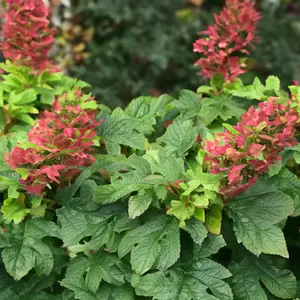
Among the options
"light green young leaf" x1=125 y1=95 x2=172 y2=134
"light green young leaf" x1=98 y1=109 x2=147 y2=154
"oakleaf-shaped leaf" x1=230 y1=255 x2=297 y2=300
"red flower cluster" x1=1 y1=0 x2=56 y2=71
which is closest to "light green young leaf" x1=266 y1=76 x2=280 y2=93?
"light green young leaf" x1=125 y1=95 x2=172 y2=134

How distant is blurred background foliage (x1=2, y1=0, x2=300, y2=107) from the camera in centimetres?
402

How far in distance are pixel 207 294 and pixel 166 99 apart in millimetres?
582

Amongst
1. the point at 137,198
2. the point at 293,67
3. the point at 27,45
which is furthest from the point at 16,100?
the point at 293,67

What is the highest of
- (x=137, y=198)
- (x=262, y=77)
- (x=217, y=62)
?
(x=217, y=62)

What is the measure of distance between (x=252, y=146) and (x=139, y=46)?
2.97m

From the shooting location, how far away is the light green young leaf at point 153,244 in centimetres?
124

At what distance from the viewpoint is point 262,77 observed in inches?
169

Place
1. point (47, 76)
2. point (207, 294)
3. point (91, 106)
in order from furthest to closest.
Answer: point (47, 76), point (91, 106), point (207, 294)

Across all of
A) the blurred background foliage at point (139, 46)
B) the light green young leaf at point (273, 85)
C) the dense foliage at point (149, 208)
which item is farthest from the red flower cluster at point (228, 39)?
the blurred background foliage at point (139, 46)

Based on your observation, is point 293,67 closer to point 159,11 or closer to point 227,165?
point 159,11

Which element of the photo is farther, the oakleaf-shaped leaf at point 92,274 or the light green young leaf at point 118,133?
the light green young leaf at point 118,133

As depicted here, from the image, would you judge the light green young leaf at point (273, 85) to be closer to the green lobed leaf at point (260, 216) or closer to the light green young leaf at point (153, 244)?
the green lobed leaf at point (260, 216)

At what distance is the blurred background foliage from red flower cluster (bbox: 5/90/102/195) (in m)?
2.54

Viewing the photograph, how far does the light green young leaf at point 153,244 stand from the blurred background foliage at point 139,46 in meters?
2.63
